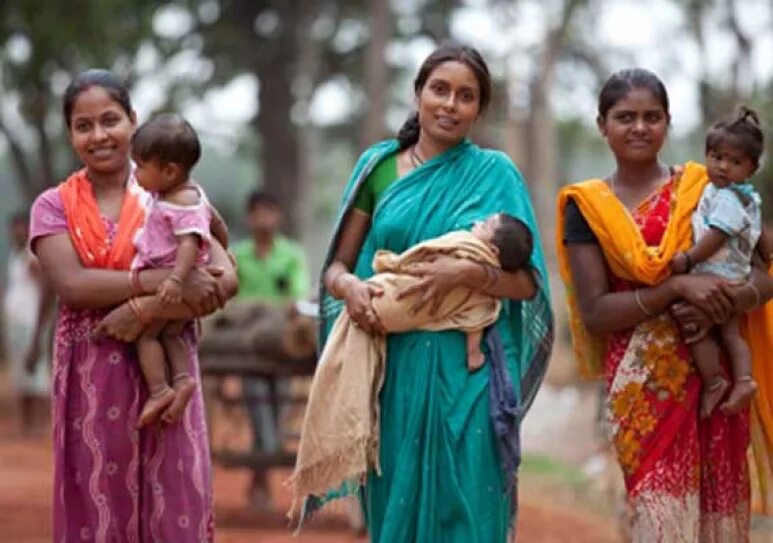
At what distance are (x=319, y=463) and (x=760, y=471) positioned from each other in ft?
4.96

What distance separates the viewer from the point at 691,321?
19.1 ft

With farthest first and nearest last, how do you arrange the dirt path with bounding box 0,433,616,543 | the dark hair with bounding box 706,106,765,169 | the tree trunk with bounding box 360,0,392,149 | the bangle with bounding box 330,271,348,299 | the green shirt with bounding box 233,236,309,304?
the tree trunk with bounding box 360,0,392,149 < the green shirt with bounding box 233,236,309,304 < the dirt path with bounding box 0,433,616,543 < the bangle with bounding box 330,271,348,299 < the dark hair with bounding box 706,106,765,169

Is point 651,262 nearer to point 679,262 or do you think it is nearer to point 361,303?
point 679,262

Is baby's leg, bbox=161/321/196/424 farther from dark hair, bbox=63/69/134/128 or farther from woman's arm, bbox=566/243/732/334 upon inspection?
woman's arm, bbox=566/243/732/334

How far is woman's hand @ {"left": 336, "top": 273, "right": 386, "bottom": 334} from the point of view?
5.82 metres

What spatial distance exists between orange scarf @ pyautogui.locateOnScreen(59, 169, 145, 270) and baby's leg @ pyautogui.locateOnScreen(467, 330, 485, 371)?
1133mm

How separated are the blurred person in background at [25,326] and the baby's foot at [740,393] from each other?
1036 cm

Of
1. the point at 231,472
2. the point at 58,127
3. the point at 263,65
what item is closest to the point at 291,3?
the point at 263,65

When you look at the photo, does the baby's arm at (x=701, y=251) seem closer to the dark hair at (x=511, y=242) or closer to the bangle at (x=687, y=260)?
the bangle at (x=687, y=260)

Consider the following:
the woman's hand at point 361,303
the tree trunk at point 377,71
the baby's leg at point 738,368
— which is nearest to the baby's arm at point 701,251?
the baby's leg at point 738,368

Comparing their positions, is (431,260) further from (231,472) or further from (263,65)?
(263,65)

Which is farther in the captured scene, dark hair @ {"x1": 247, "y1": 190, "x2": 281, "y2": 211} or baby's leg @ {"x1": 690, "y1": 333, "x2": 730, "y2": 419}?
dark hair @ {"x1": 247, "y1": 190, "x2": 281, "y2": 211}

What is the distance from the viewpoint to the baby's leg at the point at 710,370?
5859mm

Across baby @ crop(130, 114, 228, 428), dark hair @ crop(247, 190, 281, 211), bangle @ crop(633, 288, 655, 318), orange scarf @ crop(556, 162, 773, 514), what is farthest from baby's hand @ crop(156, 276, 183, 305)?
dark hair @ crop(247, 190, 281, 211)
